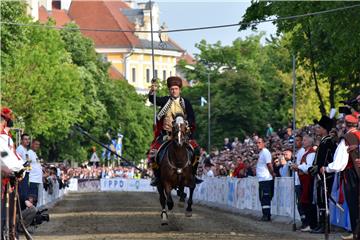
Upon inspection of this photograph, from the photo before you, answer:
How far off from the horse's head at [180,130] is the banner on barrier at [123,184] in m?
79.7

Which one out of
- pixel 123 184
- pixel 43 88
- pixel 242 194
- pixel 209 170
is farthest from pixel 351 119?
pixel 123 184

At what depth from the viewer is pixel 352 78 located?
1820 inches

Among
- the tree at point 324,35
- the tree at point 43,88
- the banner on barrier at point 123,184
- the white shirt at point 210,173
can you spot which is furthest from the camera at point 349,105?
the banner on barrier at point 123,184

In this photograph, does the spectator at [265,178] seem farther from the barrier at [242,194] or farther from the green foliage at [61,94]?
the green foliage at [61,94]

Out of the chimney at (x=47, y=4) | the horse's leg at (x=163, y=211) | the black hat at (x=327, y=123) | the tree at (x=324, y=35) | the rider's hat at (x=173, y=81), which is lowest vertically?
the horse's leg at (x=163, y=211)

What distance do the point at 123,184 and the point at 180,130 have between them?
3272 inches

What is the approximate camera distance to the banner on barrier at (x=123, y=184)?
350 feet

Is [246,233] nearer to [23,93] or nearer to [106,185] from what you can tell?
[23,93]

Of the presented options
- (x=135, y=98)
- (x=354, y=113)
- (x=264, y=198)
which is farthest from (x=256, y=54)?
(x=354, y=113)

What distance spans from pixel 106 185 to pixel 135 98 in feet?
186

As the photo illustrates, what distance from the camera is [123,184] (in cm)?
10888

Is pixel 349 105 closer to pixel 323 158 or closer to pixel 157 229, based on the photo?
pixel 323 158

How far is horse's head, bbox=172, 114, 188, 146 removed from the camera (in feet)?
84.6

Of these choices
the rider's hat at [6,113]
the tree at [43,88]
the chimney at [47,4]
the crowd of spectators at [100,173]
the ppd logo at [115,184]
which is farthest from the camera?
the chimney at [47,4]
